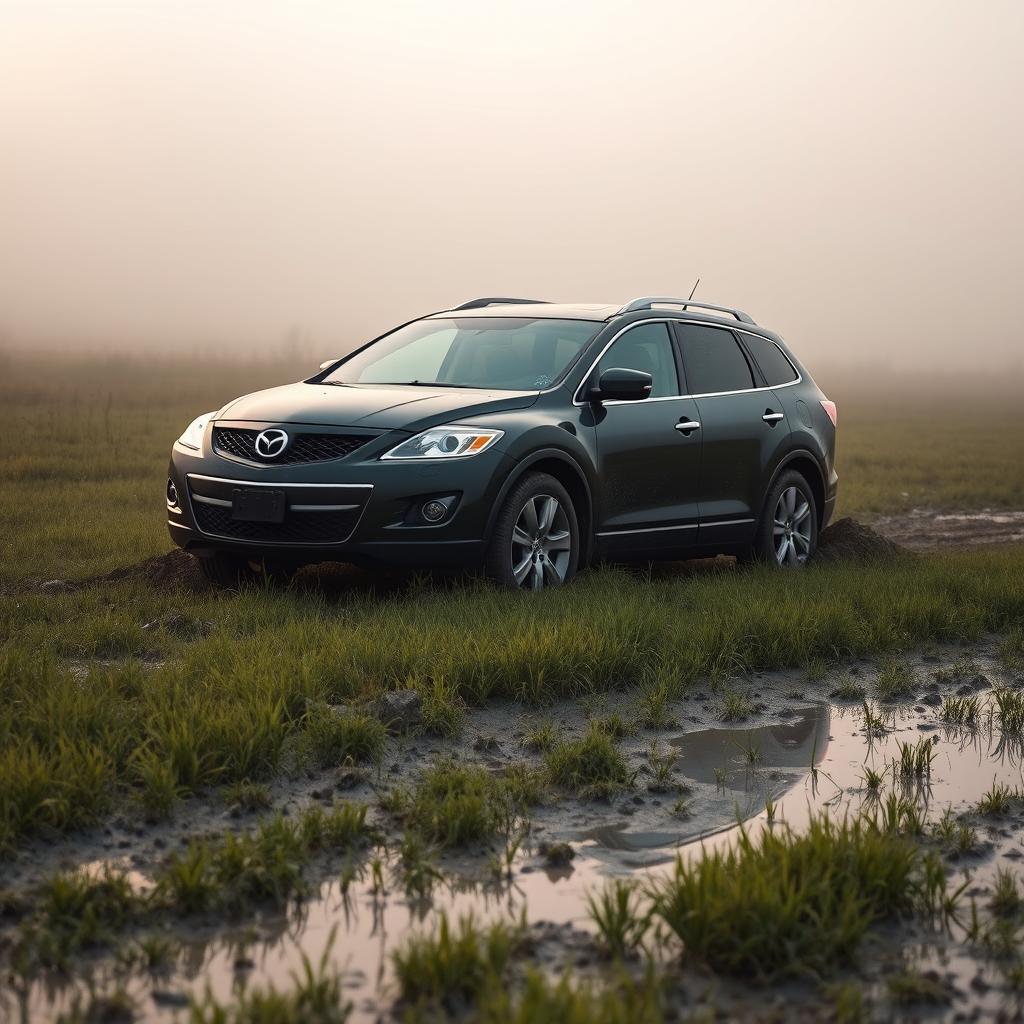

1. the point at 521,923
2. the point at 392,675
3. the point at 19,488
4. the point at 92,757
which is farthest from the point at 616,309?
the point at 19,488

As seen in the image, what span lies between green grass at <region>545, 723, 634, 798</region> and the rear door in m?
4.41

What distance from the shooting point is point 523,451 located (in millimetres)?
7898

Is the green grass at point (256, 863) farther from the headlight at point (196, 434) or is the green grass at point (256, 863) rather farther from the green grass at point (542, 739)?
the headlight at point (196, 434)

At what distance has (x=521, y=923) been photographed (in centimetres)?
354

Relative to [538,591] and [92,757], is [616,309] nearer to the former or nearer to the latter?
[538,591]

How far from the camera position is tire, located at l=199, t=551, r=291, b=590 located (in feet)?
27.7

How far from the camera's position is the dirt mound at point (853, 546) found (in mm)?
10680

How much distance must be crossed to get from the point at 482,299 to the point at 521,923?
7.06 meters

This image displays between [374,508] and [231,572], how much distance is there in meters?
1.38

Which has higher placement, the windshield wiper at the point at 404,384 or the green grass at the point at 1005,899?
the windshield wiper at the point at 404,384

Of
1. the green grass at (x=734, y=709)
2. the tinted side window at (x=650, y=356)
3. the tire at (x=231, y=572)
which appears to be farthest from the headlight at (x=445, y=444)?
the green grass at (x=734, y=709)

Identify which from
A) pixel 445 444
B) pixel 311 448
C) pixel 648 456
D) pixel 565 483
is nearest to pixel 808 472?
pixel 648 456

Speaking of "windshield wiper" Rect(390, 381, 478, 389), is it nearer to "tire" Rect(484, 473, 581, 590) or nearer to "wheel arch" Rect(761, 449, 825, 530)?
"tire" Rect(484, 473, 581, 590)

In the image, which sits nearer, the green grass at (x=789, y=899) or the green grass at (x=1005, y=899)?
the green grass at (x=789, y=899)
